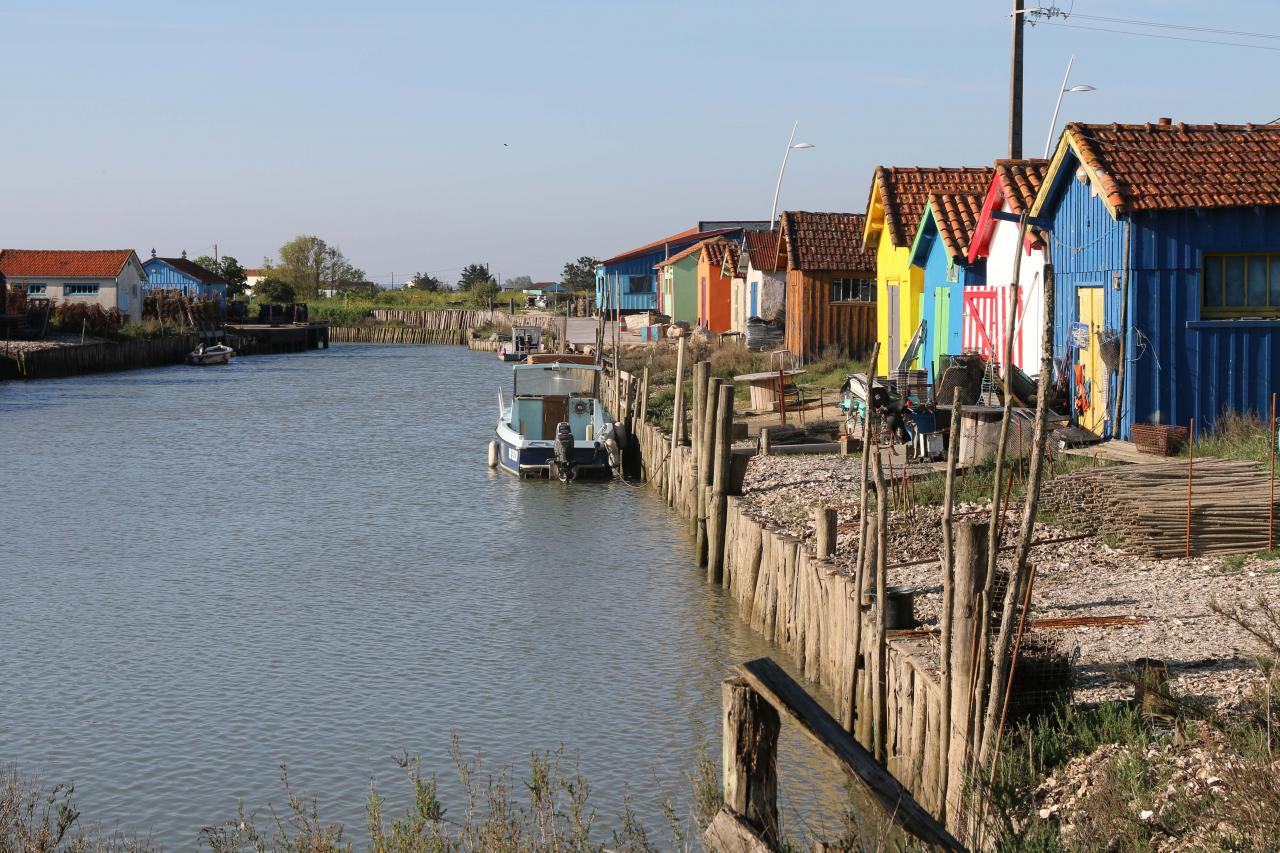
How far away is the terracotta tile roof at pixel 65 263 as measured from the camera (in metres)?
84.7

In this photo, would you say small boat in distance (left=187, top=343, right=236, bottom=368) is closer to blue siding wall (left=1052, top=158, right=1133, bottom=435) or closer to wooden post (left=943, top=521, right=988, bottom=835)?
blue siding wall (left=1052, top=158, right=1133, bottom=435)

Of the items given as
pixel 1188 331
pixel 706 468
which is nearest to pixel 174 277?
pixel 706 468

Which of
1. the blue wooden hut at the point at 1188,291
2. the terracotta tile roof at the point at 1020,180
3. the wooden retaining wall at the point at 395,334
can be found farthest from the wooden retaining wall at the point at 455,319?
the blue wooden hut at the point at 1188,291

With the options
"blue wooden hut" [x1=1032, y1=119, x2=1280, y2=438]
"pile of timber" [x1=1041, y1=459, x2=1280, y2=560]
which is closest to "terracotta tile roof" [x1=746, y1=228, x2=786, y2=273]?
"blue wooden hut" [x1=1032, y1=119, x2=1280, y2=438]

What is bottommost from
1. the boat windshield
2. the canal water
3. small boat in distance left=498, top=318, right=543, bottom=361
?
the canal water

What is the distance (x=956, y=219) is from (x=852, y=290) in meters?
12.7

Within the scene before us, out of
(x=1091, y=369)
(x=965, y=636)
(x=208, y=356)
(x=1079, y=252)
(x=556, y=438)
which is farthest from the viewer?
(x=208, y=356)

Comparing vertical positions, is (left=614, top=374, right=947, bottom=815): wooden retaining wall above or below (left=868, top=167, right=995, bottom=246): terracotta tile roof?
below

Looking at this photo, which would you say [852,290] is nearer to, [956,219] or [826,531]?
[956,219]

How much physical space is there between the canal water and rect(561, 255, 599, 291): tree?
103m

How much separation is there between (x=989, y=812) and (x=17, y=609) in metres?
14.5

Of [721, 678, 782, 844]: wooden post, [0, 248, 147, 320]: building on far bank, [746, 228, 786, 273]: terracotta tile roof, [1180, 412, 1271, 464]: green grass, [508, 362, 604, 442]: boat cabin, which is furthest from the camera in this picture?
[0, 248, 147, 320]: building on far bank

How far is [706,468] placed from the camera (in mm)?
21453

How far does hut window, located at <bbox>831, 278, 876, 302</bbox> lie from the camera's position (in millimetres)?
40344
